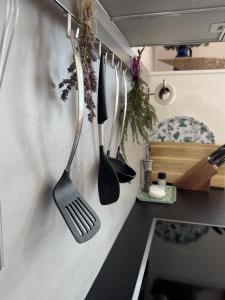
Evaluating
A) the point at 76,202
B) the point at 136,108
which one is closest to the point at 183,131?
the point at 136,108

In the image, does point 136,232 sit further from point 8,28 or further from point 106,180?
point 8,28

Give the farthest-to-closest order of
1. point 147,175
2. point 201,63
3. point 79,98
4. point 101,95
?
point 201,63
point 147,175
point 101,95
point 79,98

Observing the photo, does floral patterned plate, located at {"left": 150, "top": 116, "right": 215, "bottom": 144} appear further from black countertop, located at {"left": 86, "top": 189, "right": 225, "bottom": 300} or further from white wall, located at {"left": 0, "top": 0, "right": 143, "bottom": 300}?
white wall, located at {"left": 0, "top": 0, "right": 143, "bottom": 300}

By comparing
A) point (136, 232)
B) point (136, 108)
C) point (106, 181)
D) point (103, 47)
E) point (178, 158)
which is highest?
point (103, 47)

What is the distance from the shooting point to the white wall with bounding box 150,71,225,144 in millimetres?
1468

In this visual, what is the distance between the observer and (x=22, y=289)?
35 cm

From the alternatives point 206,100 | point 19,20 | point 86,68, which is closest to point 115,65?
point 86,68

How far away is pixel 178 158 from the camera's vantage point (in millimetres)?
1430

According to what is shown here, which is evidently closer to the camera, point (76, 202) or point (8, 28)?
point (8, 28)

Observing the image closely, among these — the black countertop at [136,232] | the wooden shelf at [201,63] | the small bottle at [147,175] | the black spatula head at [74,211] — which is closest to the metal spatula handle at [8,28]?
the black spatula head at [74,211]

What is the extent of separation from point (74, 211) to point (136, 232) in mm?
564

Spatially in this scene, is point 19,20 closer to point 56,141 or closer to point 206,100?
point 56,141

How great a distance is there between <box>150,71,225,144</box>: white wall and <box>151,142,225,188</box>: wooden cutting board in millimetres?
142

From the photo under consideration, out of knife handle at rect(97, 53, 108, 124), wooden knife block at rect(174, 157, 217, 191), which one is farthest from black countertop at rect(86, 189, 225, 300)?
knife handle at rect(97, 53, 108, 124)
